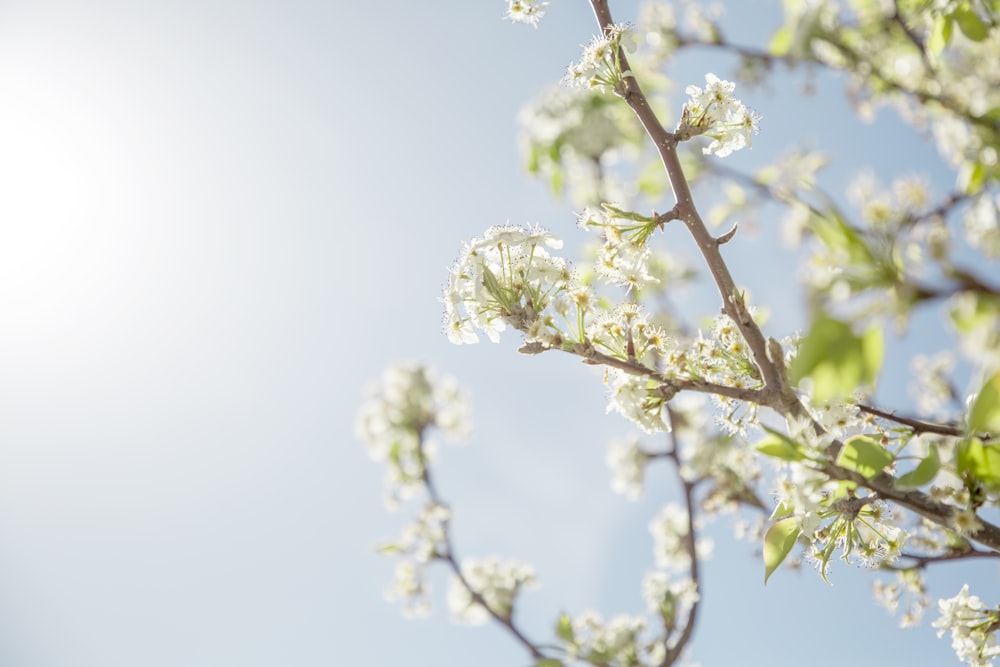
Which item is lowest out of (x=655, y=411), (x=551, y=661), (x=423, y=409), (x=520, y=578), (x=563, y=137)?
(x=551, y=661)

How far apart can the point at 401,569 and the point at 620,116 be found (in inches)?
184

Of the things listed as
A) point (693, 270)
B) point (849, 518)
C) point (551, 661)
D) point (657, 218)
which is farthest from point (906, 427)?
point (693, 270)

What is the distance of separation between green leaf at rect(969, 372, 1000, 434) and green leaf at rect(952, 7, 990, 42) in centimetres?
173

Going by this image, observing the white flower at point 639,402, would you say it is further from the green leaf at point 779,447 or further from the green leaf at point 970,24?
the green leaf at point 970,24

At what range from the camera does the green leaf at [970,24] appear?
2385mm

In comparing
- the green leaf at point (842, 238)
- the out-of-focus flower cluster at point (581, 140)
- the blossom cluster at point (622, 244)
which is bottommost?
the green leaf at point (842, 238)

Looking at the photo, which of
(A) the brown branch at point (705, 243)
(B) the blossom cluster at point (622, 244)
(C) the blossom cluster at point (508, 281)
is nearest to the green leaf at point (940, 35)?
(A) the brown branch at point (705, 243)

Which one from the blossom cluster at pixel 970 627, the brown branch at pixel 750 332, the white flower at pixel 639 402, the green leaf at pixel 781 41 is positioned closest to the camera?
the brown branch at pixel 750 332

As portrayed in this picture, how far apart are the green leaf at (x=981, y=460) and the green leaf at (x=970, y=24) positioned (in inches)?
65.8

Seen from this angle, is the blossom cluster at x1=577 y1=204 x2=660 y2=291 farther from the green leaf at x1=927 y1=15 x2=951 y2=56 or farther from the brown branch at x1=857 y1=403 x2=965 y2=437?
the green leaf at x1=927 y1=15 x2=951 y2=56

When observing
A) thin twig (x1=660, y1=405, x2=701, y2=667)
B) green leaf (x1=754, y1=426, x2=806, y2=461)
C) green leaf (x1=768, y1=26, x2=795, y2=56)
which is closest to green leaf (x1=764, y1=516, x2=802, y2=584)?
green leaf (x1=754, y1=426, x2=806, y2=461)

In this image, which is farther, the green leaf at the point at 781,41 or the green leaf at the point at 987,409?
the green leaf at the point at 781,41

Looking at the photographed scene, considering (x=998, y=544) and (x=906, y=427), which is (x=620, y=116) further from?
(x=998, y=544)

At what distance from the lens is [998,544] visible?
5.56ft
